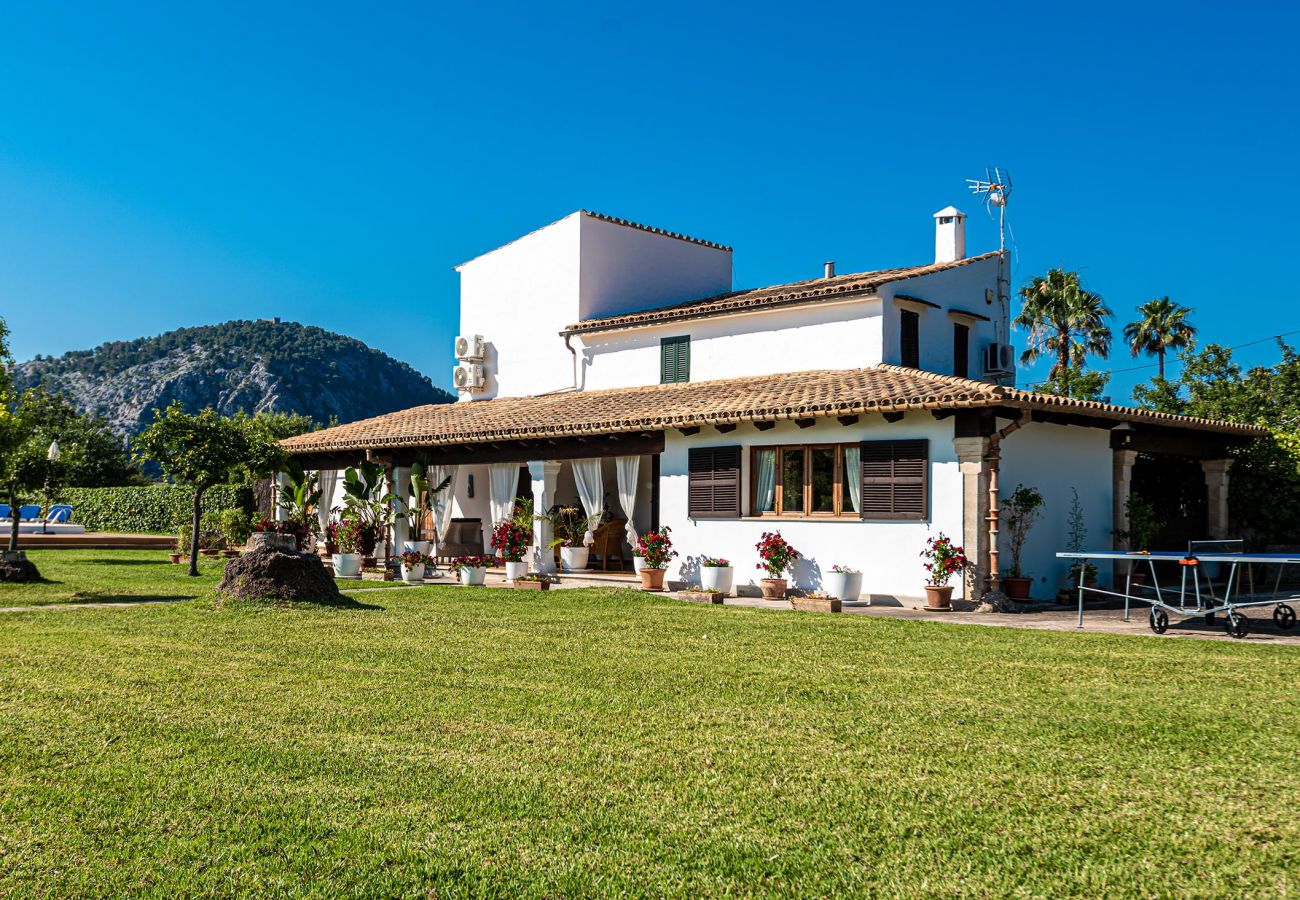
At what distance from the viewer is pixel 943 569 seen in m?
14.4

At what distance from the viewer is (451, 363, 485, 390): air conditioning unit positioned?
2619cm

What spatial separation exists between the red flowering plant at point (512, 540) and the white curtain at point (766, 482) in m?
4.81

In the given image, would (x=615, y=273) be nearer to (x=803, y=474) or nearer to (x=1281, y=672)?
Answer: (x=803, y=474)

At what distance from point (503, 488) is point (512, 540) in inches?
103

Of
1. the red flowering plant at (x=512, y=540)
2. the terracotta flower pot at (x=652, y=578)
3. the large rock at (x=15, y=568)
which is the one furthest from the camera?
the red flowering plant at (x=512, y=540)

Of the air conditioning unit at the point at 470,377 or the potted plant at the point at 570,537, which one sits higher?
the air conditioning unit at the point at 470,377

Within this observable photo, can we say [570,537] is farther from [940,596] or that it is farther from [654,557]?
[940,596]

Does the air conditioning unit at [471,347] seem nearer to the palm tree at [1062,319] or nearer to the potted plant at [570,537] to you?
the potted plant at [570,537]

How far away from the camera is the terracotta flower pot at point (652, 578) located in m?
17.4

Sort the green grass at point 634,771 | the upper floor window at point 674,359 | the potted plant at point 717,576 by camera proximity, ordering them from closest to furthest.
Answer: the green grass at point 634,771 → the potted plant at point 717,576 → the upper floor window at point 674,359

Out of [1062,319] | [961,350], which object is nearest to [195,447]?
[961,350]

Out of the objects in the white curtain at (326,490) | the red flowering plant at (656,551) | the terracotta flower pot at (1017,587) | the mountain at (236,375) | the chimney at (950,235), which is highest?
the mountain at (236,375)

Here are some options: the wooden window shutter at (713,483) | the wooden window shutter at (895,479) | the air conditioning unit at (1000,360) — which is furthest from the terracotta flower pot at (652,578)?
the air conditioning unit at (1000,360)

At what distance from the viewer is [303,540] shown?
72.5ft
